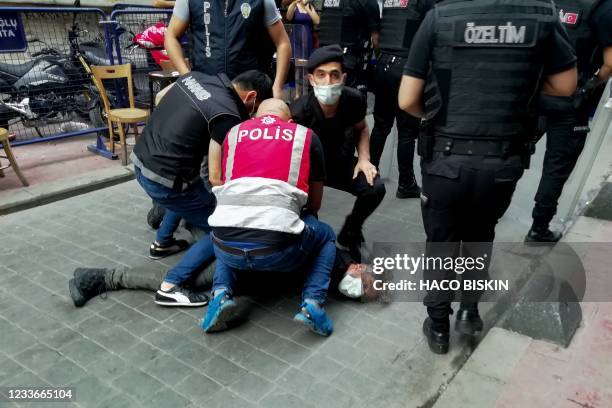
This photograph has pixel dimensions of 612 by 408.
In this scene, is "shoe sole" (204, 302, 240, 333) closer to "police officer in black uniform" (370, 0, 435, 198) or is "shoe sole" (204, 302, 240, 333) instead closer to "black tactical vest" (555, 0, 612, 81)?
"police officer in black uniform" (370, 0, 435, 198)

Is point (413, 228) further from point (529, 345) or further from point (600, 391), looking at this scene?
point (600, 391)

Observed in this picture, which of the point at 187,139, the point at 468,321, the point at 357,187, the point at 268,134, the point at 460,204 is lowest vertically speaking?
the point at 468,321

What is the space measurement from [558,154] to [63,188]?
13.9ft

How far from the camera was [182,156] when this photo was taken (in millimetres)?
2908

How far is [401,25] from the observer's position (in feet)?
14.1

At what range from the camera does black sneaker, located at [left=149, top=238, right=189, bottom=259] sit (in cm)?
348

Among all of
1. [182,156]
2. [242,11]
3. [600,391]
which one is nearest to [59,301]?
[182,156]

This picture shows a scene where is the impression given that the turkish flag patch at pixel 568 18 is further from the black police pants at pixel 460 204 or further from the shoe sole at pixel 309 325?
the shoe sole at pixel 309 325

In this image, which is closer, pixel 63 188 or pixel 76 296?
pixel 76 296

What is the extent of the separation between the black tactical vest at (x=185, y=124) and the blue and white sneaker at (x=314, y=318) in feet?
3.60

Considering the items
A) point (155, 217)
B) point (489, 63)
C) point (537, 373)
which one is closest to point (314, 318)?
point (537, 373)

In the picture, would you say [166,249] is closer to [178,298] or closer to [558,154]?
[178,298]

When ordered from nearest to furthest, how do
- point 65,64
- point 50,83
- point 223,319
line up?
point 223,319 → point 50,83 → point 65,64

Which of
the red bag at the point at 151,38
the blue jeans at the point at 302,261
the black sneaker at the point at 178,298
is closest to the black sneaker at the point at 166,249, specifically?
the black sneaker at the point at 178,298
